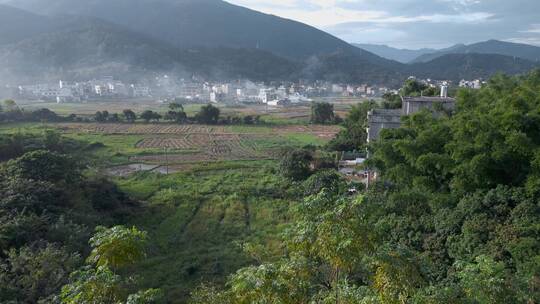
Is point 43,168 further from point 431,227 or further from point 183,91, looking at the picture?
point 183,91

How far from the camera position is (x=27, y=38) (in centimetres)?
11888

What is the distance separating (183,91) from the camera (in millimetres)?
96750

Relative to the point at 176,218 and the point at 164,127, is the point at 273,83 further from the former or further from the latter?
the point at 176,218

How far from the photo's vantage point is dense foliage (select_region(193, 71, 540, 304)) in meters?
4.56

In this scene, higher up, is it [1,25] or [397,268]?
[1,25]

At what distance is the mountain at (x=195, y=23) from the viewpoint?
6398 inches

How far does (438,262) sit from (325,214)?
25.2 feet

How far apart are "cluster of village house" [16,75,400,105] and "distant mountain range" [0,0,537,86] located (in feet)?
34.9

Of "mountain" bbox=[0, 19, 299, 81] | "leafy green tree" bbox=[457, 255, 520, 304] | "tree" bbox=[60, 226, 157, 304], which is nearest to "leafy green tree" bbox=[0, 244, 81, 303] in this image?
"tree" bbox=[60, 226, 157, 304]

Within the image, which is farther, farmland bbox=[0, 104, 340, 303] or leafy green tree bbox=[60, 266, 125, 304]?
farmland bbox=[0, 104, 340, 303]

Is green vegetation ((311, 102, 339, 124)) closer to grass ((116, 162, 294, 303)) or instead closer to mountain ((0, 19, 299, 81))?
grass ((116, 162, 294, 303))

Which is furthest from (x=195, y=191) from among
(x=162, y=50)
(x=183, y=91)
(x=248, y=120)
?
(x=162, y=50)

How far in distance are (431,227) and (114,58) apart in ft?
389

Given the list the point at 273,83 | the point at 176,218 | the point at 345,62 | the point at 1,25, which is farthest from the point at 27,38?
the point at 176,218
